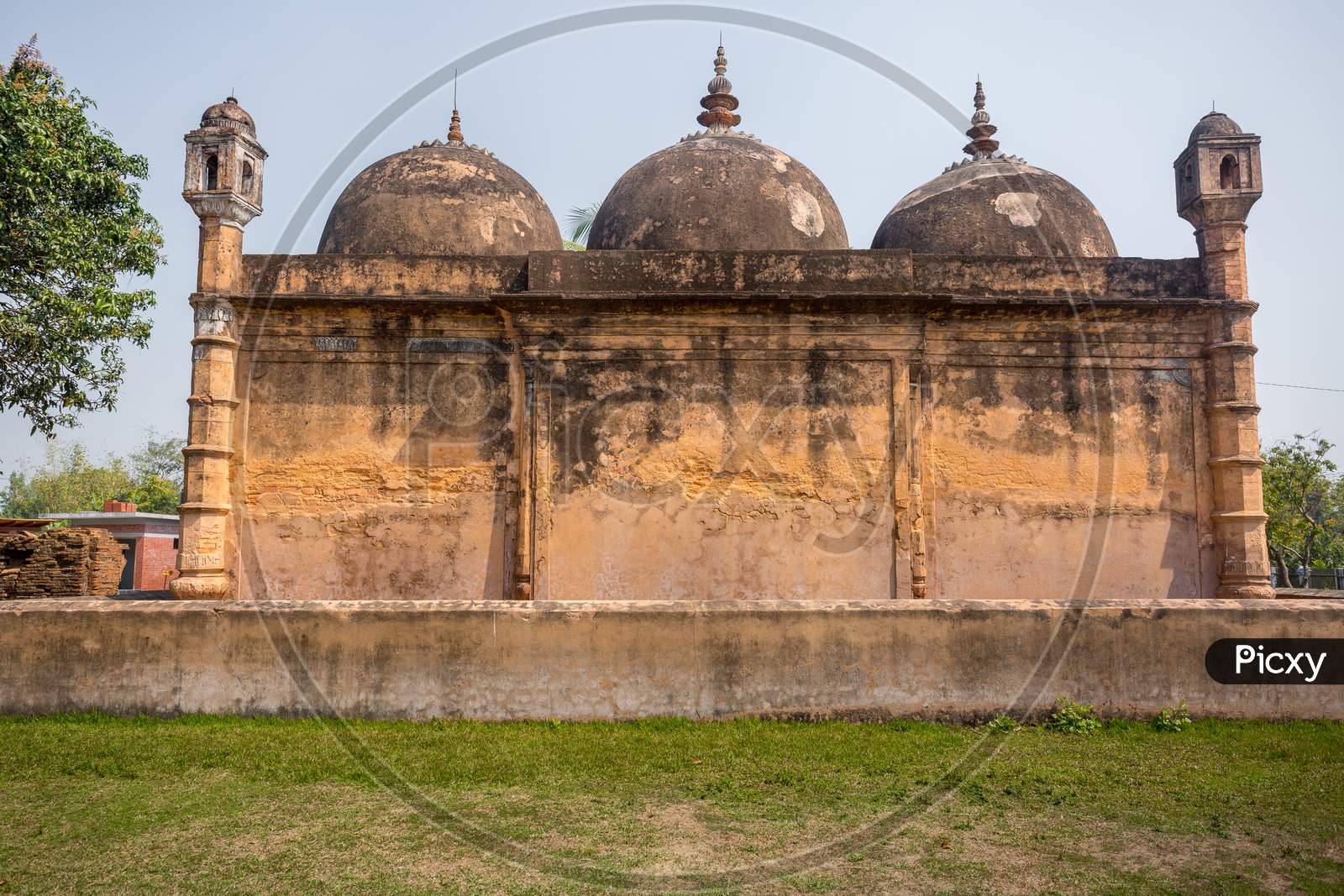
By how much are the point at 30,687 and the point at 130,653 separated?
2.02 feet

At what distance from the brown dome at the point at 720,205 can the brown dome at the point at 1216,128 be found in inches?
147

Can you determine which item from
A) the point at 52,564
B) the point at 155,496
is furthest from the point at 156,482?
the point at 52,564

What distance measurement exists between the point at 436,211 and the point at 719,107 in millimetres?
4290

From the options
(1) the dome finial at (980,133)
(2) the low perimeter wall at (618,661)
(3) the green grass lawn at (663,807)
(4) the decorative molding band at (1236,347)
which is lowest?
(3) the green grass lawn at (663,807)

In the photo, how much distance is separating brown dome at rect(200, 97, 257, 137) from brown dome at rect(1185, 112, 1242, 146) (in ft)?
31.7

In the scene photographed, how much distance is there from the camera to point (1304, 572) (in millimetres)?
20984

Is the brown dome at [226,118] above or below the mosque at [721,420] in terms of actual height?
above

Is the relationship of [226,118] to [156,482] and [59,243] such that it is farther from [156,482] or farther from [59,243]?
[156,482]

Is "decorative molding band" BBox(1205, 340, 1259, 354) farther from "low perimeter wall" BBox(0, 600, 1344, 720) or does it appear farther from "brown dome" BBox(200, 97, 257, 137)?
"brown dome" BBox(200, 97, 257, 137)

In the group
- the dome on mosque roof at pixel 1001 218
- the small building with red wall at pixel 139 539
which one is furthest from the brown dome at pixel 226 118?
the small building with red wall at pixel 139 539

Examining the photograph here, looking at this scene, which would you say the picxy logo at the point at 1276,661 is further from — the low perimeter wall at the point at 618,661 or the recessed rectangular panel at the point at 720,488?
the recessed rectangular panel at the point at 720,488

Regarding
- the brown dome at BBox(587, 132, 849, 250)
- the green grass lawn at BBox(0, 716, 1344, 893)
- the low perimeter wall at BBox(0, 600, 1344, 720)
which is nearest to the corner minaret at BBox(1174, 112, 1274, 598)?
the brown dome at BBox(587, 132, 849, 250)

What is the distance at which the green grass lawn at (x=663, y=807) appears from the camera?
338 cm

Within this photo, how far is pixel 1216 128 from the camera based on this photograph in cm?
980
